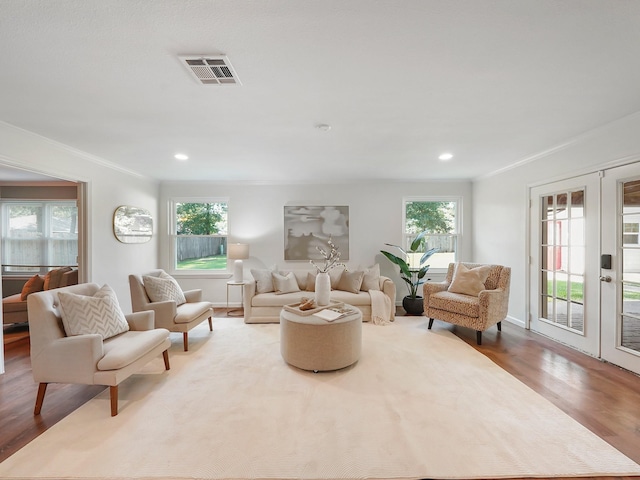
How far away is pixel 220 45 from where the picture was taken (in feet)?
5.61

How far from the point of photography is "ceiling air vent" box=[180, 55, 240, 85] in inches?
71.6

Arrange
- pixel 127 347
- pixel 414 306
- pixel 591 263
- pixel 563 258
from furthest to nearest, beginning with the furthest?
1. pixel 414 306
2. pixel 563 258
3. pixel 591 263
4. pixel 127 347

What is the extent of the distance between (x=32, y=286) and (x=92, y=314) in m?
3.07

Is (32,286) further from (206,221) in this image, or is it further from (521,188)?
(521,188)

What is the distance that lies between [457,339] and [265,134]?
3.42 m

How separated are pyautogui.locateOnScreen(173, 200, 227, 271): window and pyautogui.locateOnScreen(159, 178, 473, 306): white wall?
19cm

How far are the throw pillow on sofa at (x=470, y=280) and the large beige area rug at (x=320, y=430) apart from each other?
1251 millimetres

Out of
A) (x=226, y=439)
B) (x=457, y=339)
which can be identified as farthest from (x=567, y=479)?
(x=457, y=339)

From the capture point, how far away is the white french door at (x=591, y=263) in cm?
288

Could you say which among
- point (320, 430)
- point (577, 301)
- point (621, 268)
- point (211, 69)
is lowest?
point (320, 430)

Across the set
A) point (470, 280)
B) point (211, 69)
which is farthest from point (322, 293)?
point (211, 69)

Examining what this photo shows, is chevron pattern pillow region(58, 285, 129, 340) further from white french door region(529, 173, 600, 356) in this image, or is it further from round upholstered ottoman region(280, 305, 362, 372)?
white french door region(529, 173, 600, 356)

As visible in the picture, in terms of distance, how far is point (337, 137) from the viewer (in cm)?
328

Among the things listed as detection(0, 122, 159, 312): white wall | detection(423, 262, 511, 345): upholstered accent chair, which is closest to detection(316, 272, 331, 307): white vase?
detection(423, 262, 511, 345): upholstered accent chair
